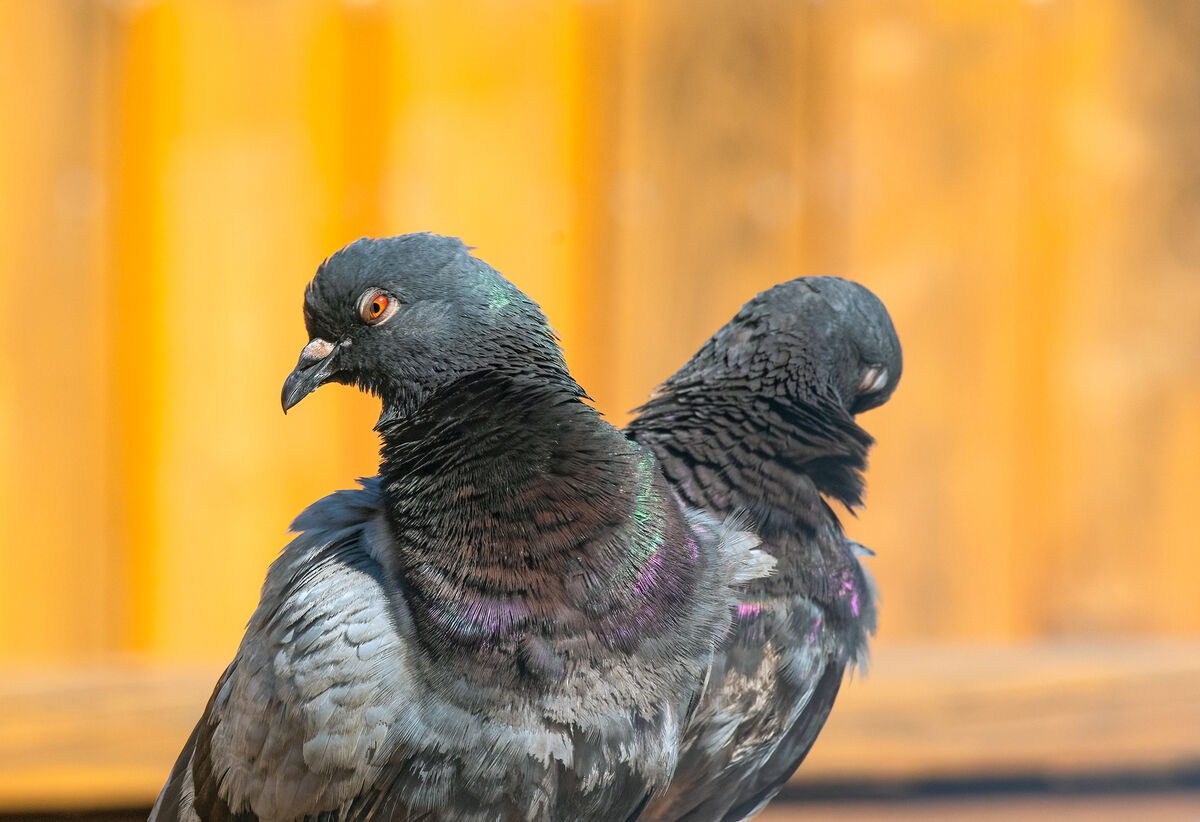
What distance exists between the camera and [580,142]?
2.91 m

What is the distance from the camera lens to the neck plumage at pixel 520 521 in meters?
1.58

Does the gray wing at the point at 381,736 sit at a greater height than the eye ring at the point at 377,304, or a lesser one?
lesser

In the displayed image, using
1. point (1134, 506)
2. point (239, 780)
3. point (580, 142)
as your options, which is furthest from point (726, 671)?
point (1134, 506)

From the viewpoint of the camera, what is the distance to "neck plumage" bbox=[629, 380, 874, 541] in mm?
1971

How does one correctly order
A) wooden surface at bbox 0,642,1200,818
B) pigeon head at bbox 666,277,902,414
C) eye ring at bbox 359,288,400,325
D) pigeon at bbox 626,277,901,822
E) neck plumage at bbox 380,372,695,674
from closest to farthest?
neck plumage at bbox 380,372,695,674, eye ring at bbox 359,288,400,325, pigeon at bbox 626,277,901,822, pigeon head at bbox 666,277,902,414, wooden surface at bbox 0,642,1200,818

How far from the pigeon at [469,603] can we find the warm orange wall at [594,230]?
1.23 meters

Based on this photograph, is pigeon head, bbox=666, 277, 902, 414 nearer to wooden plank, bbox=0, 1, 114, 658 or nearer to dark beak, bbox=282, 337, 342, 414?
dark beak, bbox=282, 337, 342, 414

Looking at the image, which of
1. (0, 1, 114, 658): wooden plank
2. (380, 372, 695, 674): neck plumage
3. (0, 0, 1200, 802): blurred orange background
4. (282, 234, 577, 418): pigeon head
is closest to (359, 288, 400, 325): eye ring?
(282, 234, 577, 418): pigeon head

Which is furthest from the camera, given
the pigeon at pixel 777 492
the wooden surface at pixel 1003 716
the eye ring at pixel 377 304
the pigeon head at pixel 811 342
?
the wooden surface at pixel 1003 716

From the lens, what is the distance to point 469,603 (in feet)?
5.17

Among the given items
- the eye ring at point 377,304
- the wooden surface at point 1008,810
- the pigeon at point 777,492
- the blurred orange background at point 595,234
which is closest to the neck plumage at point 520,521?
the eye ring at point 377,304

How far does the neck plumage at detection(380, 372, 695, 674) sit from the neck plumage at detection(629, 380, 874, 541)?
30 centimetres

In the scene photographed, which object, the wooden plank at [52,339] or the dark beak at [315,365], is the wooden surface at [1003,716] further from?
the dark beak at [315,365]

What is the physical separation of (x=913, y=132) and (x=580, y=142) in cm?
82
